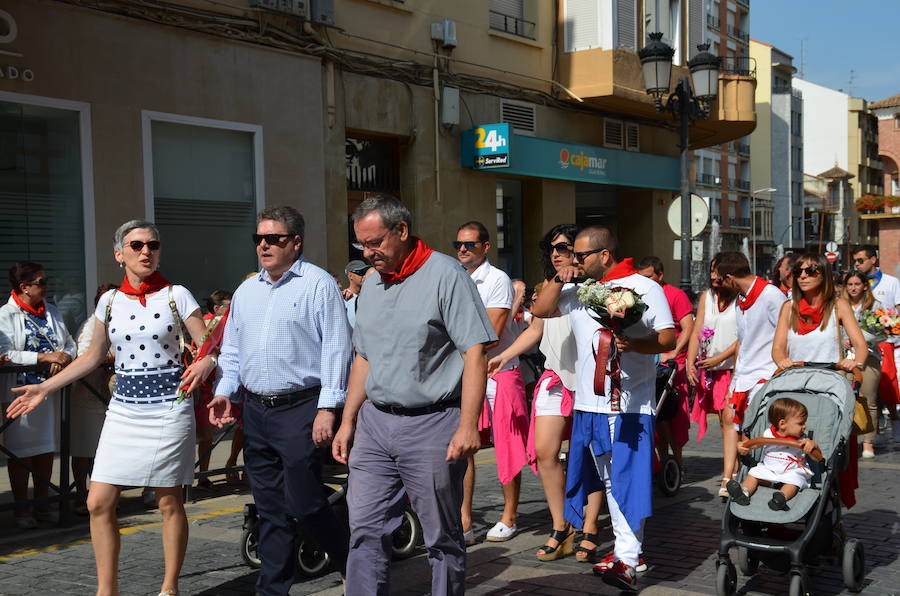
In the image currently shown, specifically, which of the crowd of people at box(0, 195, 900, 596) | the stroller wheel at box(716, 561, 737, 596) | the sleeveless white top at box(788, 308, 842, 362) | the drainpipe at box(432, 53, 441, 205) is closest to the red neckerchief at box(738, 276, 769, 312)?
the crowd of people at box(0, 195, 900, 596)

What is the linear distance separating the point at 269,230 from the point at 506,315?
2.04 meters

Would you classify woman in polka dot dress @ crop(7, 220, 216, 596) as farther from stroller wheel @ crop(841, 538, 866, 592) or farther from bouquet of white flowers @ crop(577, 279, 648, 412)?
stroller wheel @ crop(841, 538, 866, 592)

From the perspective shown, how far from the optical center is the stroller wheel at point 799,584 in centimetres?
521

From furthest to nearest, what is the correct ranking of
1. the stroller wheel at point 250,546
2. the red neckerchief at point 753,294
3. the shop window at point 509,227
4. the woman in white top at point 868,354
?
the shop window at point 509,227 → the woman in white top at point 868,354 → the red neckerchief at point 753,294 → the stroller wheel at point 250,546

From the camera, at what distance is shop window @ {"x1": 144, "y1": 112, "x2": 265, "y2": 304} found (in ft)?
42.0

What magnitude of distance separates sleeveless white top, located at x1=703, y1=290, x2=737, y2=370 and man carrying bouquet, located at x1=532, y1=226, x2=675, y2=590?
2.90 metres

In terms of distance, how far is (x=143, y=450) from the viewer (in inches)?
206

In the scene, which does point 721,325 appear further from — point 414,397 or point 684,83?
point 684,83

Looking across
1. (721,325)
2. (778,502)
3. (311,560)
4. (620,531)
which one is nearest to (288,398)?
(311,560)

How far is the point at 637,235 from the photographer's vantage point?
2303 centimetres

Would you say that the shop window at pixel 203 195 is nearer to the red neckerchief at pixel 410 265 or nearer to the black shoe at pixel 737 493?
the red neckerchief at pixel 410 265

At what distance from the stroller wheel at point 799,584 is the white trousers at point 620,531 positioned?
803mm

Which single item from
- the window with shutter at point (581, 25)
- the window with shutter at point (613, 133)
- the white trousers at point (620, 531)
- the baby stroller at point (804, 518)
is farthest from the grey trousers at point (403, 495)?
the window with shutter at point (613, 133)

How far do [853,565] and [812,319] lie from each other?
77.1 inches
